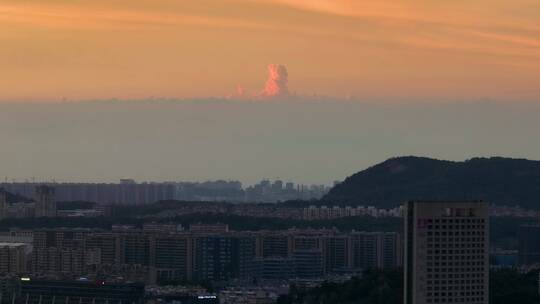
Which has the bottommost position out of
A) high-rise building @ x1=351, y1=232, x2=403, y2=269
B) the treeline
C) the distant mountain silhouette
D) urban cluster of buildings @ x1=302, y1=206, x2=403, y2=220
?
the treeline

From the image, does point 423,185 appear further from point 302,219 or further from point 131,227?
point 131,227

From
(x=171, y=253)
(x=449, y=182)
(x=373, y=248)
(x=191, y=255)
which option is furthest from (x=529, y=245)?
(x=449, y=182)

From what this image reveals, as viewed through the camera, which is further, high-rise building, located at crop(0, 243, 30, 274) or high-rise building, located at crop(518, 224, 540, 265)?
high-rise building, located at crop(0, 243, 30, 274)

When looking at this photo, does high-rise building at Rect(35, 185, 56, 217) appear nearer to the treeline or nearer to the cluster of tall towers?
the cluster of tall towers

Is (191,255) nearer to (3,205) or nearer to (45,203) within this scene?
(3,205)

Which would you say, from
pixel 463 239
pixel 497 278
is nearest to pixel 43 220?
pixel 497 278

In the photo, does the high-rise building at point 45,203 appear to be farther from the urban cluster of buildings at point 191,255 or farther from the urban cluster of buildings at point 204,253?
the urban cluster of buildings at point 204,253

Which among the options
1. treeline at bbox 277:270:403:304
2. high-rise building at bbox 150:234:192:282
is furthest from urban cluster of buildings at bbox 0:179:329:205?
treeline at bbox 277:270:403:304

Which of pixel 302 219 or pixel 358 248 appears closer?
pixel 358 248
